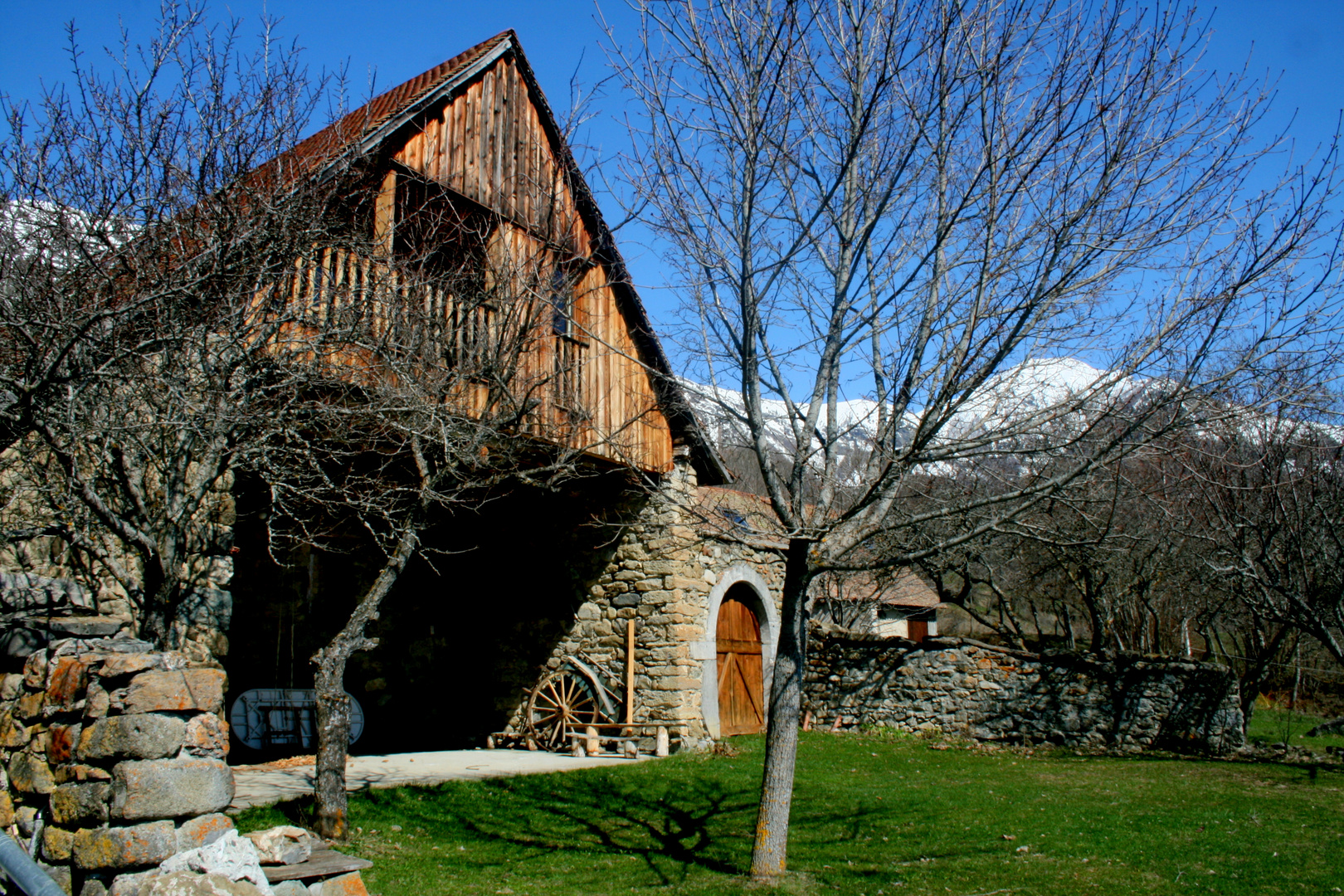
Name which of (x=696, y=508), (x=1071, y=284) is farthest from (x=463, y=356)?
(x=1071, y=284)

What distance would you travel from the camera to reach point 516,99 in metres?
9.32

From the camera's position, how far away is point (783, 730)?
5191mm

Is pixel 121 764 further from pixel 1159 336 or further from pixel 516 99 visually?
pixel 516 99

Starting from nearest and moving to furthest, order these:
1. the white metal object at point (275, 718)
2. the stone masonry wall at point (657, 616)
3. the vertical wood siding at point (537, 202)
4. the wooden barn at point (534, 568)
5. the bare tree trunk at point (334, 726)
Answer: the bare tree trunk at point (334, 726) < the vertical wood siding at point (537, 202) < the wooden barn at point (534, 568) < the white metal object at point (275, 718) < the stone masonry wall at point (657, 616)

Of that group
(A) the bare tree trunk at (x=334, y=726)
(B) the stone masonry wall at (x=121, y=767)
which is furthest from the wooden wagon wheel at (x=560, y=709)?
(B) the stone masonry wall at (x=121, y=767)

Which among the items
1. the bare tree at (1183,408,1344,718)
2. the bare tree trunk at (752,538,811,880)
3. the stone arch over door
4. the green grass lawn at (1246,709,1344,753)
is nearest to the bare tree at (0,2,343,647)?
the bare tree trunk at (752,538,811,880)

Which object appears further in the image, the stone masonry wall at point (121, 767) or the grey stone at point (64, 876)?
the grey stone at point (64, 876)

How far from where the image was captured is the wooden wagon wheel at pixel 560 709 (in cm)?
1056

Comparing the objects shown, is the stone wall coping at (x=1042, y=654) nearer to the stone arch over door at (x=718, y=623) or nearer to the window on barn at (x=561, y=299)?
the stone arch over door at (x=718, y=623)

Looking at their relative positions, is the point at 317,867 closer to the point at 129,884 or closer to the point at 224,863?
the point at 224,863

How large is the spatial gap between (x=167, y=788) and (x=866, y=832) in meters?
5.04

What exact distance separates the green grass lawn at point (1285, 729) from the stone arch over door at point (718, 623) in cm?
749

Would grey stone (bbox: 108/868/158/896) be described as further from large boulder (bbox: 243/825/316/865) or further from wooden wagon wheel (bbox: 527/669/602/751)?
wooden wagon wheel (bbox: 527/669/602/751)

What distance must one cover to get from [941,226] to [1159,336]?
1.31 metres
